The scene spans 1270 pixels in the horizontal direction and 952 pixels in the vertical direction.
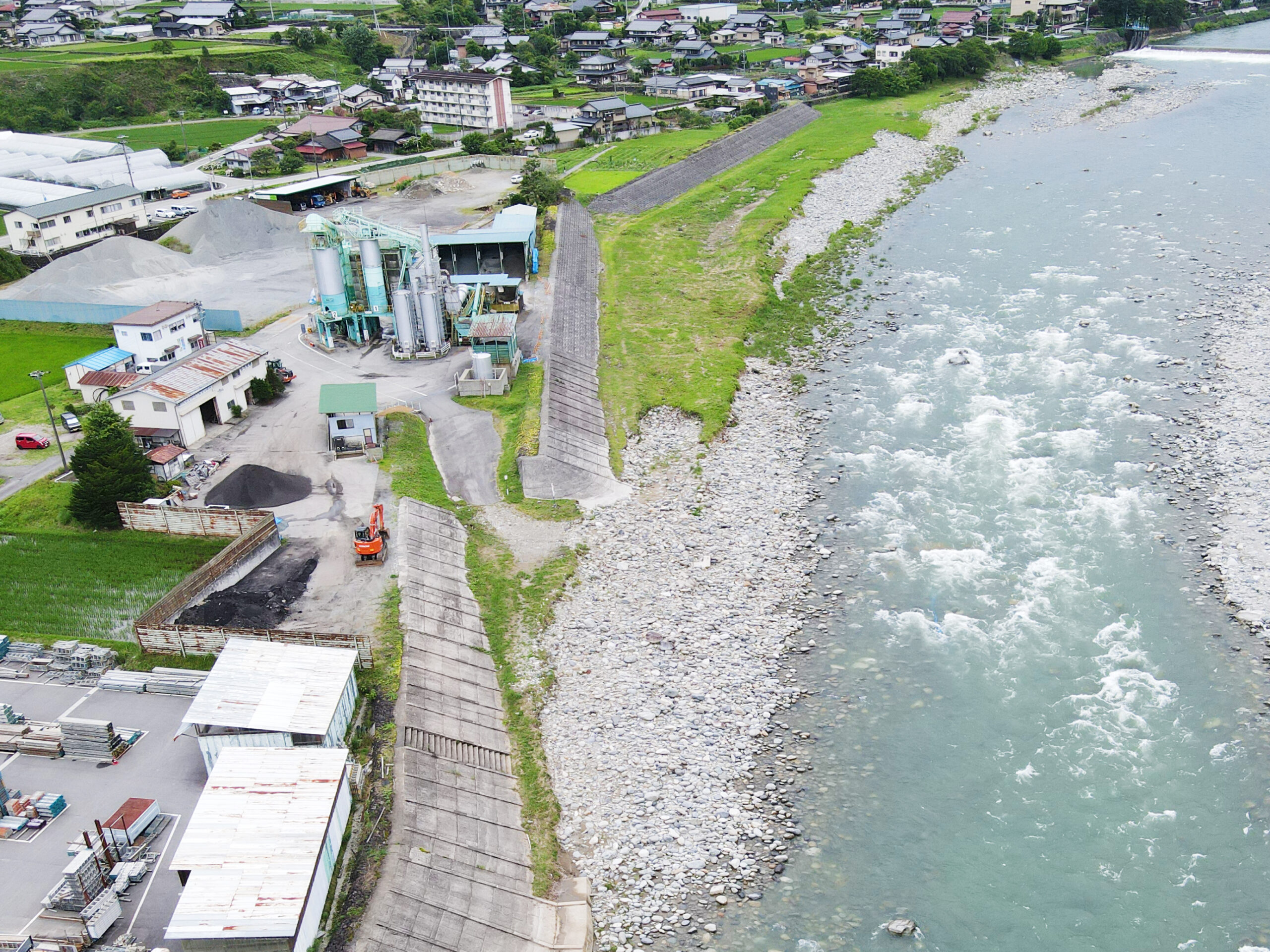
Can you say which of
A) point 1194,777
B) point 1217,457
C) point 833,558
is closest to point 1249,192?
point 1217,457

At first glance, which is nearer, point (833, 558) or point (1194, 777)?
point (1194, 777)

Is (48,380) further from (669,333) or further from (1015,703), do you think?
(1015,703)

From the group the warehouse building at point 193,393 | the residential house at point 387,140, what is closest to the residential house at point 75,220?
the residential house at point 387,140

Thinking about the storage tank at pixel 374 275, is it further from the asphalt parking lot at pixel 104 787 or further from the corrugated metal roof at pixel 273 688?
the asphalt parking lot at pixel 104 787

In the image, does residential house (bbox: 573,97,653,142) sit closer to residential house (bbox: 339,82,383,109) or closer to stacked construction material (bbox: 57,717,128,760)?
residential house (bbox: 339,82,383,109)

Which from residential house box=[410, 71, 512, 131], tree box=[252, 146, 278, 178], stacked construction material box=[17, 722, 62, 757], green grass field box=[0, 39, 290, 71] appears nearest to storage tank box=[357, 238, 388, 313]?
stacked construction material box=[17, 722, 62, 757]

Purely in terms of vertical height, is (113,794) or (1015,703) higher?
(113,794)
